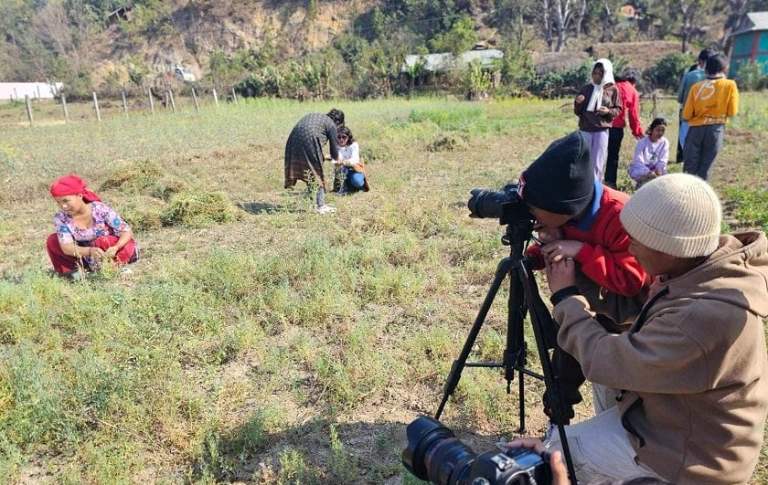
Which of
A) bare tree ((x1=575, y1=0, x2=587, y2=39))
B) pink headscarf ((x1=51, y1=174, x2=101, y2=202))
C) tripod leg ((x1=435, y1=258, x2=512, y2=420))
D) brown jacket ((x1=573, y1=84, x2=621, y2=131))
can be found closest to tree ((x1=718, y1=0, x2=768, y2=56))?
bare tree ((x1=575, y1=0, x2=587, y2=39))

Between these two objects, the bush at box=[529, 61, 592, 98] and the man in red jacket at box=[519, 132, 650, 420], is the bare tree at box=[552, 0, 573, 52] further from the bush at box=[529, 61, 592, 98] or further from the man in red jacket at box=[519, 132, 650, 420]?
the man in red jacket at box=[519, 132, 650, 420]

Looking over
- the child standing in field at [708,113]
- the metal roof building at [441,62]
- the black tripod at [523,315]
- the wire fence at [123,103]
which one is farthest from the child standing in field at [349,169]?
the metal roof building at [441,62]

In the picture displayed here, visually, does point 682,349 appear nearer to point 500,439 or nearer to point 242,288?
point 500,439

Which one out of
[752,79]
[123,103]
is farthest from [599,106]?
[123,103]

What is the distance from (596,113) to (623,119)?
998mm

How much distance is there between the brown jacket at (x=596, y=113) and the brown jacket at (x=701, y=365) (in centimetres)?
455

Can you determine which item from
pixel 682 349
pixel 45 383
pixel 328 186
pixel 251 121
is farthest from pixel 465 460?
pixel 251 121

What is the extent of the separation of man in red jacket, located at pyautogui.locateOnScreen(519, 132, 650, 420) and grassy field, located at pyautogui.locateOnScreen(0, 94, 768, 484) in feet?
3.69

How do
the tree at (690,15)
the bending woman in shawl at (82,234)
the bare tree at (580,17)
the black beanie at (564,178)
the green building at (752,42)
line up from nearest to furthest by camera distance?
the black beanie at (564,178)
the bending woman in shawl at (82,234)
the green building at (752,42)
the tree at (690,15)
the bare tree at (580,17)

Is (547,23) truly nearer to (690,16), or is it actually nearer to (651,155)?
(690,16)

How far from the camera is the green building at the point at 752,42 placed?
93.4ft

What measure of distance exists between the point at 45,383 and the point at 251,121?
14.6 metres

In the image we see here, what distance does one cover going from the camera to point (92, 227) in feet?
14.1

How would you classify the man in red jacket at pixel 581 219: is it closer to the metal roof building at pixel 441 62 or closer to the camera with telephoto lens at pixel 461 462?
the camera with telephoto lens at pixel 461 462
